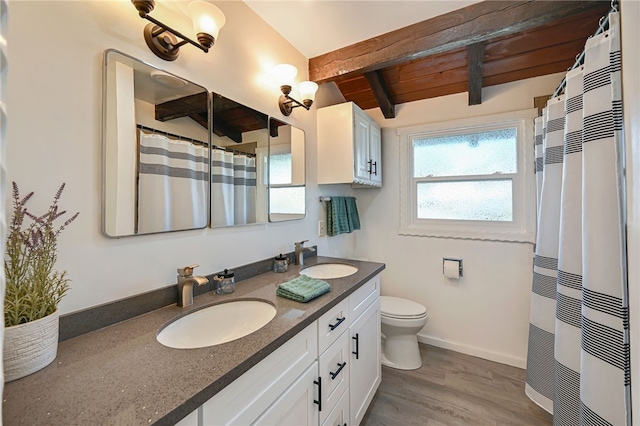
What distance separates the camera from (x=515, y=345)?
2150 millimetres

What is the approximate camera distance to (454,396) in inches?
71.3

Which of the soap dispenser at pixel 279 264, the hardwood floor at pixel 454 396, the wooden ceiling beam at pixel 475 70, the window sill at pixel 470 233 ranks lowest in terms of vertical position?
the hardwood floor at pixel 454 396

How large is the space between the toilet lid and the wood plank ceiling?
174 centimetres

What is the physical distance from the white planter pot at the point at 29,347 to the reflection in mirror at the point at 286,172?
1.12 meters

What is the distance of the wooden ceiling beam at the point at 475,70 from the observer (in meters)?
1.80

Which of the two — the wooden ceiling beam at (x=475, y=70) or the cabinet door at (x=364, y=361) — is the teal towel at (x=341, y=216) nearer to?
the cabinet door at (x=364, y=361)

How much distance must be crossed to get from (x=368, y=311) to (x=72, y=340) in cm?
133

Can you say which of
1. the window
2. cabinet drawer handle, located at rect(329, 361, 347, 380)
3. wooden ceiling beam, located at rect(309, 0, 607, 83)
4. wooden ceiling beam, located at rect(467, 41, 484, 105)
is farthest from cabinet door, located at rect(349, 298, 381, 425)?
wooden ceiling beam, located at rect(467, 41, 484, 105)

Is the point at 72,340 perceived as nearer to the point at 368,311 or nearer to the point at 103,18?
the point at 103,18

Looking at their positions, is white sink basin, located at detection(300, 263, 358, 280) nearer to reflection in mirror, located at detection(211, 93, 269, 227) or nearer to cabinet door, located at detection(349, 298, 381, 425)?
cabinet door, located at detection(349, 298, 381, 425)

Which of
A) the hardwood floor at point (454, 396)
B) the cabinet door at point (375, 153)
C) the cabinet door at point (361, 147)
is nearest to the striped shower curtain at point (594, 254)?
the hardwood floor at point (454, 396)

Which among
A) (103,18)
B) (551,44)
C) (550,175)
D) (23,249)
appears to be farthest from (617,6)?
(23,249)

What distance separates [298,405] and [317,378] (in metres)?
0.14

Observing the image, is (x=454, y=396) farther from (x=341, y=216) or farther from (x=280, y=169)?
(x=280, y=169)
